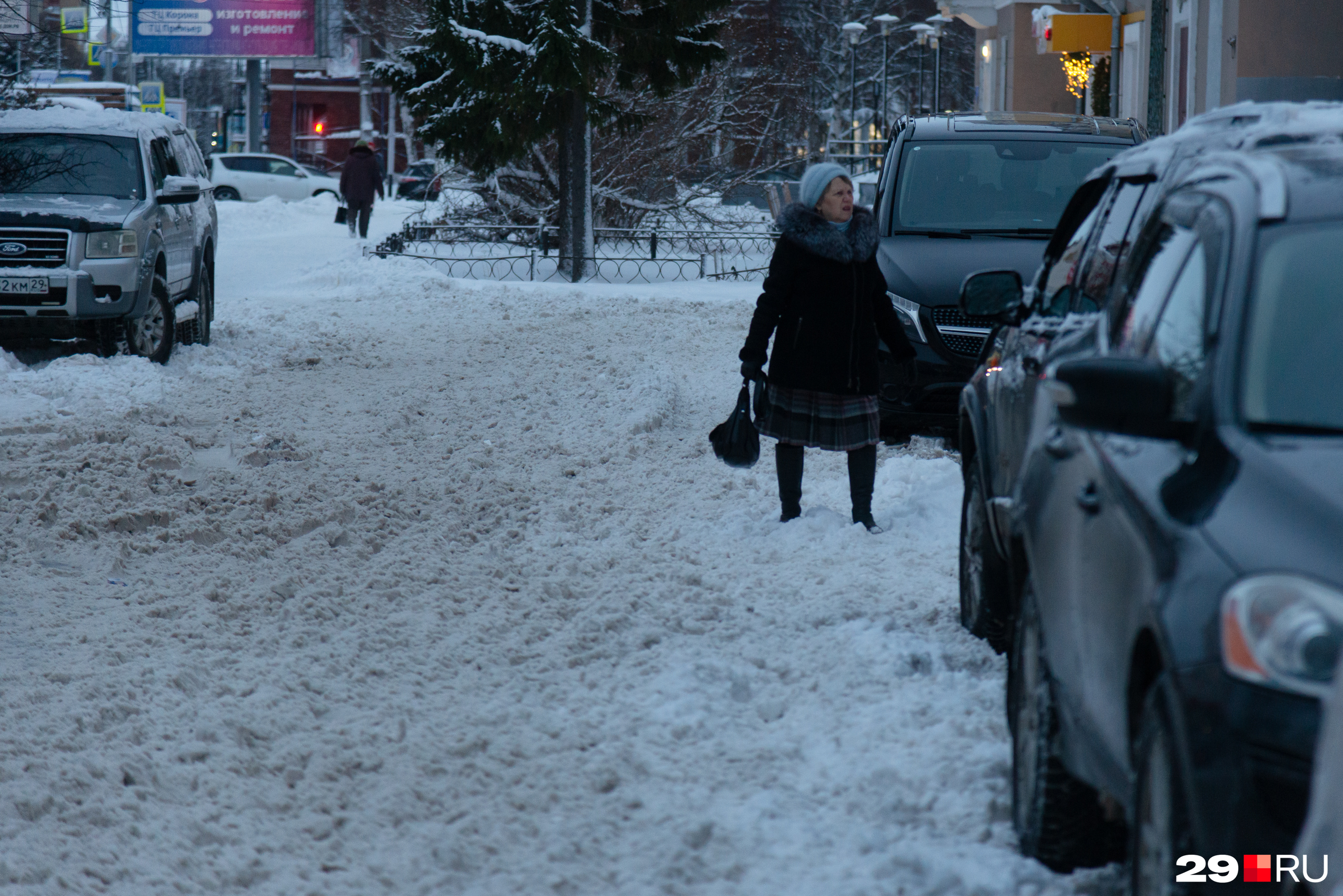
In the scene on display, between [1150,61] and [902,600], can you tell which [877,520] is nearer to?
[902,600]

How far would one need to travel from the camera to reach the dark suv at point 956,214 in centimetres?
902

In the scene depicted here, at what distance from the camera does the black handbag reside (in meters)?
7.04

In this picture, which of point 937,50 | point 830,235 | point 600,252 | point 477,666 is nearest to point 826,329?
point 830,235

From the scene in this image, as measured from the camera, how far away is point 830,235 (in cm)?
666

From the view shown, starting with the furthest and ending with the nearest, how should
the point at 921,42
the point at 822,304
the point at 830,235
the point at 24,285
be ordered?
the point at 921,42 < the point at 24,285 < the point at 822,304 < the point at 830,235

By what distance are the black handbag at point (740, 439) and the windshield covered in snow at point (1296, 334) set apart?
4.11 metres

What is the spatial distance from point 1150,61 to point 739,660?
39.5 ft

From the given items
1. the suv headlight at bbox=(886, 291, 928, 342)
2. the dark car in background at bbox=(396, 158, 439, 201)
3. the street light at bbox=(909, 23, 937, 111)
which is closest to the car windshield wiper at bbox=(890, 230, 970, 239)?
the suv headlight at bbox=(886, 291, 928, 342)

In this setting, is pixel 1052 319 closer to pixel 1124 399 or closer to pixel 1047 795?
pixel 1047 795

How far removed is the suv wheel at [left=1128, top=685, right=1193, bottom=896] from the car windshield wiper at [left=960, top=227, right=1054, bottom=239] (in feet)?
24.1

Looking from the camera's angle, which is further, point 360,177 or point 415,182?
point 415,182

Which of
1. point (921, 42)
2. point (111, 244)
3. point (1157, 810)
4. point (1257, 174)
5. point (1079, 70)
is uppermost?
point (921, 42)

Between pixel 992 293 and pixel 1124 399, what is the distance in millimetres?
2327

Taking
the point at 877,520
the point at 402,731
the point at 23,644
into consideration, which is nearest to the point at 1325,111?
the point at 402,731
